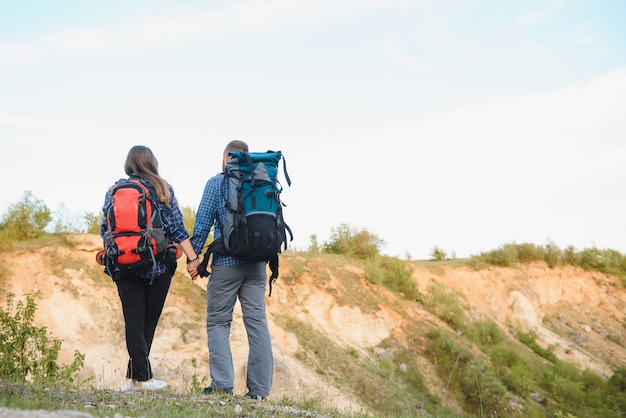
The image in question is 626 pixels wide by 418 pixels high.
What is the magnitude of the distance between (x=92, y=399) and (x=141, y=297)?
3.30 ft

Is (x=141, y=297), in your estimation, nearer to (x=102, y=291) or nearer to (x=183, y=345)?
(x=183, y=345)

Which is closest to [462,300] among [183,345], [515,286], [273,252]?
[515,286]

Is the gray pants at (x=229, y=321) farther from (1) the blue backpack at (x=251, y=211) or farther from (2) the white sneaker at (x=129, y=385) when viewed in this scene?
(2) the white sneaker at (x=129, y=385)

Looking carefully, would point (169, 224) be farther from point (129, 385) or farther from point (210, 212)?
point (129, 385)

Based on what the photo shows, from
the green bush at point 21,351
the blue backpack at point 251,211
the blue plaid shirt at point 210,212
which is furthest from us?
the green bush at point 21,351

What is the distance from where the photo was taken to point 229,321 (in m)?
5.24

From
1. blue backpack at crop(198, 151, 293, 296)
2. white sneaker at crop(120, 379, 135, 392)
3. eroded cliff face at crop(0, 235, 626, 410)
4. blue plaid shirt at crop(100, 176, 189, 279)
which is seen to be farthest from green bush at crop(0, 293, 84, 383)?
blue backpack at crop(198, 151, 293, 296)

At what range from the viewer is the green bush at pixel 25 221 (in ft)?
39.6

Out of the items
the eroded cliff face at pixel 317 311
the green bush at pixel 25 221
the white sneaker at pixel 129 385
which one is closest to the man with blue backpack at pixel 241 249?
the white sneaker at pixel 129 385

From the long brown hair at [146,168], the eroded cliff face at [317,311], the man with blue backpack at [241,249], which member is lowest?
the eroded cliff face at [317,311]

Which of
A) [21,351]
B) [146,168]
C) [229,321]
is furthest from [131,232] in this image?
[21,351]

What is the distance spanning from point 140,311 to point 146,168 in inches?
52.0

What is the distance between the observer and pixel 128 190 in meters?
4.86

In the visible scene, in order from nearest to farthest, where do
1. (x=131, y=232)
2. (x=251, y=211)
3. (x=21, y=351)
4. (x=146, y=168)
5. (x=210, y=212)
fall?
(x=131, y=232), (x=251, y=211), (x=146, y=168), (x=210, y=212), (x=21, y=351)
